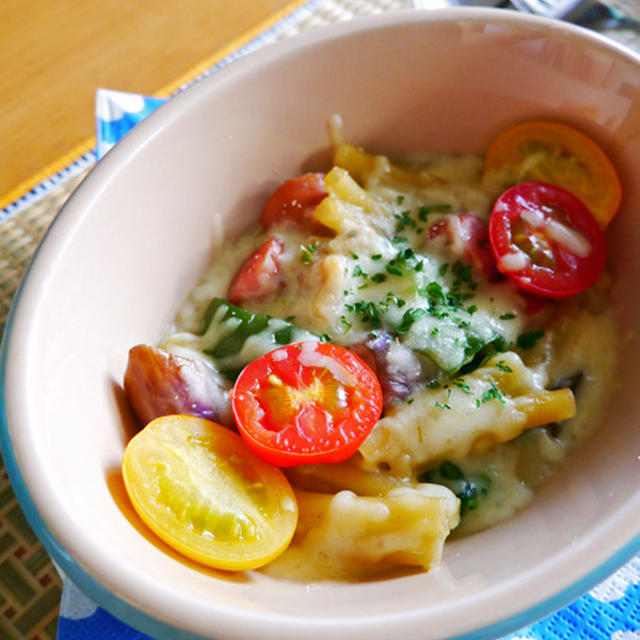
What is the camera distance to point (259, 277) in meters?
1.15

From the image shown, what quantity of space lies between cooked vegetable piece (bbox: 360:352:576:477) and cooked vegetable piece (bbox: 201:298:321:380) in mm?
173

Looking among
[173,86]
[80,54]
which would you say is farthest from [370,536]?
[80,54]

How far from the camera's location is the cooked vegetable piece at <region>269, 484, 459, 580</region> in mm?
896

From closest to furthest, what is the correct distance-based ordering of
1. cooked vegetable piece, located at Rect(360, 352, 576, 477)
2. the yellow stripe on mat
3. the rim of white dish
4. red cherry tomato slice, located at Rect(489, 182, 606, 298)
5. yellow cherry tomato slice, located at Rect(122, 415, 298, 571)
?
1. the rim of white dish
2. yellow cherry tomato slice, located at Rect(122, 415, 298, 571)
3. cooked vegetable piece, located at Rect(360, 352, 576, 477)
4. red cherry tomato slice, located at Rect(489, 182, 606, 298)
5. the yellow stripe on mat

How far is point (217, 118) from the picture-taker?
117 centimetres

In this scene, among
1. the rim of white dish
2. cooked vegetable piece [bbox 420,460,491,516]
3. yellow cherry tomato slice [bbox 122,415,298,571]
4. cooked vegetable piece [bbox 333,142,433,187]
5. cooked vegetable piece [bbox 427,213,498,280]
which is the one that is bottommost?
cooked vegetable piece [bbox 420,460,491,516]

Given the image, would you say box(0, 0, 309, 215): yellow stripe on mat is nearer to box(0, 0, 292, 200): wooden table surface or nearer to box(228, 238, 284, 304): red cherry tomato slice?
box(0, 0, 292, 200): wooden table surface

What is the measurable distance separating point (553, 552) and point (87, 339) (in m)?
0.61

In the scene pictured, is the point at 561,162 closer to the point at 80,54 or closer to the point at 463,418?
the point at 463,418

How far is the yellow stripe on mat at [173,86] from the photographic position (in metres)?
1.47

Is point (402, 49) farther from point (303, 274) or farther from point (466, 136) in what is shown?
point (303, 274)

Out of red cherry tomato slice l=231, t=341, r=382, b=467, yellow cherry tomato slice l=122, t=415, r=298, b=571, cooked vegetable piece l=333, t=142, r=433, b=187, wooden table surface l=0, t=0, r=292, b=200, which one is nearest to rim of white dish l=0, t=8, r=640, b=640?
yellow cherry tomato slice l=122, t=415, r=298, b=571

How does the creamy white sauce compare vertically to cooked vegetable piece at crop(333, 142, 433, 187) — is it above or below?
below

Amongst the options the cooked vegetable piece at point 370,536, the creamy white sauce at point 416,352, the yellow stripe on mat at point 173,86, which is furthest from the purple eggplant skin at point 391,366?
the yellow stripe on mat at point 173,86
